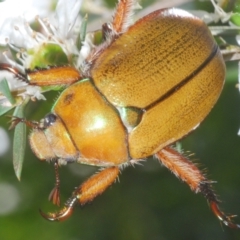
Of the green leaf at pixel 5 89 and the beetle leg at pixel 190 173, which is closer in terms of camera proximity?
the green leaf at pixel 5 89

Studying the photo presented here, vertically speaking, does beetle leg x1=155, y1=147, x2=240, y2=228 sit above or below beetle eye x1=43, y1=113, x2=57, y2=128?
below

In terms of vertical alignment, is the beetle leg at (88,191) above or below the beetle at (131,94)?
below

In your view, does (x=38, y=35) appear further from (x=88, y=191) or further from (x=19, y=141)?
(x=88, y=191)

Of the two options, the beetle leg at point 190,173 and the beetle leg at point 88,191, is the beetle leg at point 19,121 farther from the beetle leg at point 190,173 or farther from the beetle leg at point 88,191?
the beetle leg at point 190,173

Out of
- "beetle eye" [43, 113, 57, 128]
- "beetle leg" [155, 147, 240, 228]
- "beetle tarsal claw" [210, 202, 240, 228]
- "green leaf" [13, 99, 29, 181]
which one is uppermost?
"beetle eye" [43, 113, 57, 128]

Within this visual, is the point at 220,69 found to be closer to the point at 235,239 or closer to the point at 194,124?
the point at 194,124

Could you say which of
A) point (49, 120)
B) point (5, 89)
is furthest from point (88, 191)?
point (5, 89)

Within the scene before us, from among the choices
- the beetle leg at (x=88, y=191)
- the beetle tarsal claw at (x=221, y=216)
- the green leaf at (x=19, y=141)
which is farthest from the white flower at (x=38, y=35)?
the beetle tarsal claw at (x=221, y=216)

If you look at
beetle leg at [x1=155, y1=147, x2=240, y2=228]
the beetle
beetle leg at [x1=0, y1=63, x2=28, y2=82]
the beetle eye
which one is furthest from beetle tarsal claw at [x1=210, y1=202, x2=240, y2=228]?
beetle leg at [x1=0, y1=63, x2=28, y2=82]

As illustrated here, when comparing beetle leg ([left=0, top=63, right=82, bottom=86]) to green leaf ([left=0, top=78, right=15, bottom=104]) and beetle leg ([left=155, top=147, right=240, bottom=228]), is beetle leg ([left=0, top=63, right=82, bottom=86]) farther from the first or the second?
beetle leg ([left=155, top=147, right=240, bottom=228])
